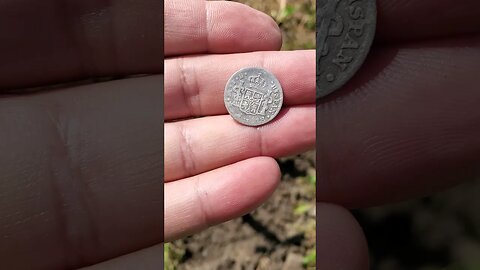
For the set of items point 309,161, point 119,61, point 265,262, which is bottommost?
point 265,262

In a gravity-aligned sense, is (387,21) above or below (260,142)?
above

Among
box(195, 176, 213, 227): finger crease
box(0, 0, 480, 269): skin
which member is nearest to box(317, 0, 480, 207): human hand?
box(0, 0, 480, 269): skin

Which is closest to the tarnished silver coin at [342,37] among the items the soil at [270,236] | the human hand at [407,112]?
the human hand at [407,112]

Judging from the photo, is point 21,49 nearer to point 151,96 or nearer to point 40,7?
point 40,7

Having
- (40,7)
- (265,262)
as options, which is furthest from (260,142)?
(40,7)

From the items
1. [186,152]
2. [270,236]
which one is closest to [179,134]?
[186,152]

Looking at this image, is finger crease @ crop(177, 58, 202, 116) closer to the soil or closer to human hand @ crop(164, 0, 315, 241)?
human hand @ crop(164, 0, 315, 241)
